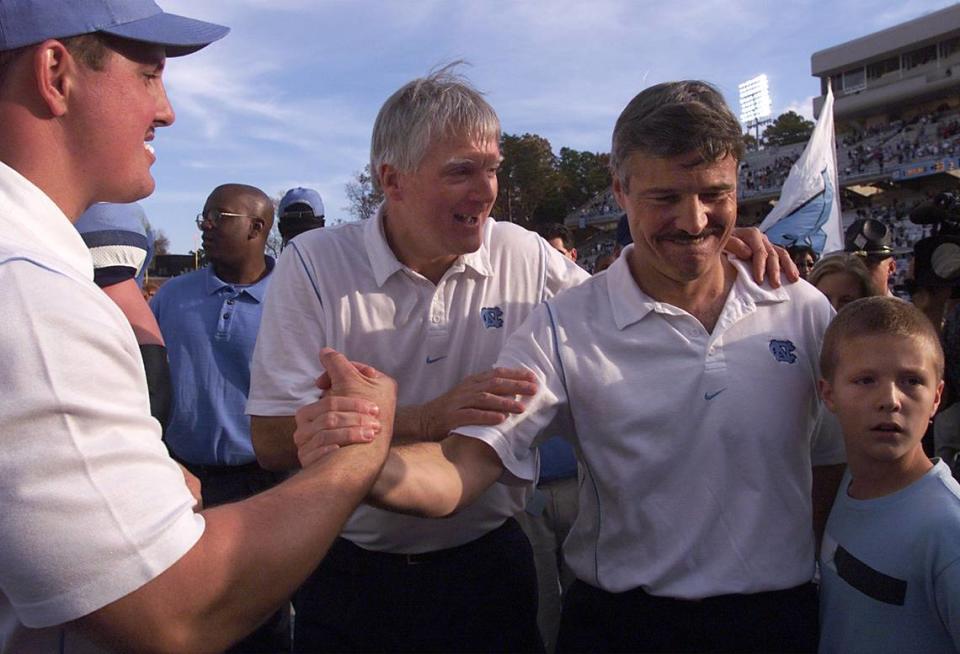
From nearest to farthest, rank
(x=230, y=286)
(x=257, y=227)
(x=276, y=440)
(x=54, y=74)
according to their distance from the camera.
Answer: (x=54, y=74), (x=276, y=440), (x=230, y=286), (x=257, y=227)

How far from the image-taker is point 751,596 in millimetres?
1924

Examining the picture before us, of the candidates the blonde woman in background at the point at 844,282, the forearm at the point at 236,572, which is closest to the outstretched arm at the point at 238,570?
the forearm at the point at 236,572

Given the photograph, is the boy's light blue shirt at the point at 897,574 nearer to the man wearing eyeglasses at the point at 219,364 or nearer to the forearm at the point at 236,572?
the forearm at the point at 236,572

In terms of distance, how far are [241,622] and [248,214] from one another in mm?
3669

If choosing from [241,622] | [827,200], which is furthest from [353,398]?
[827,200]

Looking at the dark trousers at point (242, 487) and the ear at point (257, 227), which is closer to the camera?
the dark trousers at point (242, 487)

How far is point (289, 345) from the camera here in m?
2.37

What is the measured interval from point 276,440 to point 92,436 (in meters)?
1.28

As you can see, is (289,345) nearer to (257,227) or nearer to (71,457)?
(71,457)

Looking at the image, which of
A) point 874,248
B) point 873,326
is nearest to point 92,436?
point 873,326

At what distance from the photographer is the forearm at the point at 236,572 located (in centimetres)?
115

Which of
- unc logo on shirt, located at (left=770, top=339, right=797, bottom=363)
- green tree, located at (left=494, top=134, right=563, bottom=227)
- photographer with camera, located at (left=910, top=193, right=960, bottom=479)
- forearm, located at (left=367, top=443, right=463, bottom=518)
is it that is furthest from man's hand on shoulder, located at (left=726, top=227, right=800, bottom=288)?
green tree, located at (left=494, top=134, right=563, bottom=227)

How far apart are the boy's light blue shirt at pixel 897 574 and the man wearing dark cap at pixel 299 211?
4.27m

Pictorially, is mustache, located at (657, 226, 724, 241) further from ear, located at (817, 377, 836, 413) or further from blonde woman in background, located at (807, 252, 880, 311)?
blonde woman in background, located at (807, 252, 880, 311)
